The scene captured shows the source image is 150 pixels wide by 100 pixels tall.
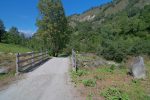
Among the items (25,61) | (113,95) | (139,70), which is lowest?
(113,95)

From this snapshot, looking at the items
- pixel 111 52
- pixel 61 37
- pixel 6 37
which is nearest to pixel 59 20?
pixel 61 37

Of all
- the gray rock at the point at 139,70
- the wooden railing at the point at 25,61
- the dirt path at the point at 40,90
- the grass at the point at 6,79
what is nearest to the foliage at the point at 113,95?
the dirt path at the point at 40,90

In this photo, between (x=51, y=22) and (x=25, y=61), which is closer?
(x=25, y=61)

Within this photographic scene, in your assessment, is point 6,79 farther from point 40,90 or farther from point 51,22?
point 51,22

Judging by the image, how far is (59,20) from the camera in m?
36.2

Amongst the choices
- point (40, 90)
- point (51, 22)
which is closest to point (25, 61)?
point (40, 90)

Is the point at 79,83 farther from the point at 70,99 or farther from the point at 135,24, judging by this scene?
the point at 135,24

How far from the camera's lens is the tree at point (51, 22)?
117 ft

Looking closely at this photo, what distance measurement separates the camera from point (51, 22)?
118 ft

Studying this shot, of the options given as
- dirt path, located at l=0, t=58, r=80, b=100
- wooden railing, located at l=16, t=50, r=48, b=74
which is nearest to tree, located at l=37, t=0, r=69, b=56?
wooden railing, located at l=16, t=50, r=48, b=74

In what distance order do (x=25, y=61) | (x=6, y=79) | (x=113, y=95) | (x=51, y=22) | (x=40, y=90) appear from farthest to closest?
1. (x=51, y=22)
2. (x=25, y=61)
3. (x=6, y=79)
4. (x=40, y=90)
5. (x=113, y=95)

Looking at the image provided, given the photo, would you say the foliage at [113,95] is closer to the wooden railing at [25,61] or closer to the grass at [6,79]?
the grass at [6,79]

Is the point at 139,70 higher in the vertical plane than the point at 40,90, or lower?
higher

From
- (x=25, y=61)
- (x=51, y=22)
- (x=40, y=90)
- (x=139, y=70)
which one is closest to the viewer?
(x=40, y=90)
